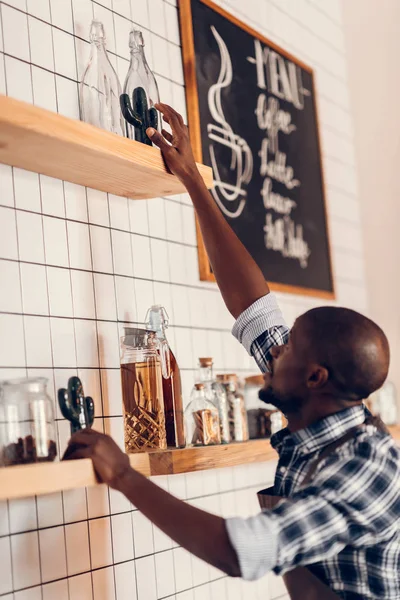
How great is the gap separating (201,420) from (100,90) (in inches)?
30.4

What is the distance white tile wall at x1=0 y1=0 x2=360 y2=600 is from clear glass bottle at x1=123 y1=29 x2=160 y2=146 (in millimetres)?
119

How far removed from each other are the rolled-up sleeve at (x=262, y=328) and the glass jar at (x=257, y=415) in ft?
1.20

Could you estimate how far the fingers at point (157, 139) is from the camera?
6.11ft

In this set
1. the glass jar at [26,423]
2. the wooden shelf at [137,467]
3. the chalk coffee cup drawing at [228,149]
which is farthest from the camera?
the chalk coffee cup drawing at [228,149]

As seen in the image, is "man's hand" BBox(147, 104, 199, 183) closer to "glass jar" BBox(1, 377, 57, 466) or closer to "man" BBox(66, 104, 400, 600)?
"man" BBox(66, 104, 400, 600)

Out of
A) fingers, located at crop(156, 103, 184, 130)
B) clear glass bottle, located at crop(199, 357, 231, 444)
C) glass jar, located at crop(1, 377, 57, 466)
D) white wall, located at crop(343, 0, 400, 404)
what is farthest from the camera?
Answer: white wall, located at crop(343, 0, 400, 404)

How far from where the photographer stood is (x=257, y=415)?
234cm

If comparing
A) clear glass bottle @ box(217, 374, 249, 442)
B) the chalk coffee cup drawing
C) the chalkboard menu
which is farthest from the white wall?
clear glass bottle @ box(217, 374, 249, 442)

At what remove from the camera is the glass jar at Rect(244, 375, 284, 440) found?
2332 mm

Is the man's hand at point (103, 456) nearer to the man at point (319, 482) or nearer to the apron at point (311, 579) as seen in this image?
the man at point (319, 482)

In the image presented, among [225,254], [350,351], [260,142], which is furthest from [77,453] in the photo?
[260,142]

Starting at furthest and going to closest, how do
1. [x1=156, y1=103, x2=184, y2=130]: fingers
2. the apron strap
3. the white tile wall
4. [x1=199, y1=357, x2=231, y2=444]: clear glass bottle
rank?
[x1=199, y1=357, x2=231, y2=444]: clear glass bottle < [x1=156, y1=103, x2=184, y2=130]: fingers < the white tile wall < the apron strap

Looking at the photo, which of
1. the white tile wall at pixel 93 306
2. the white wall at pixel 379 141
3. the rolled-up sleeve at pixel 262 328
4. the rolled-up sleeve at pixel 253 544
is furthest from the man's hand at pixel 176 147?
the white wall at pixel 379 141

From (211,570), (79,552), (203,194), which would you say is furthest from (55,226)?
(211,570)
